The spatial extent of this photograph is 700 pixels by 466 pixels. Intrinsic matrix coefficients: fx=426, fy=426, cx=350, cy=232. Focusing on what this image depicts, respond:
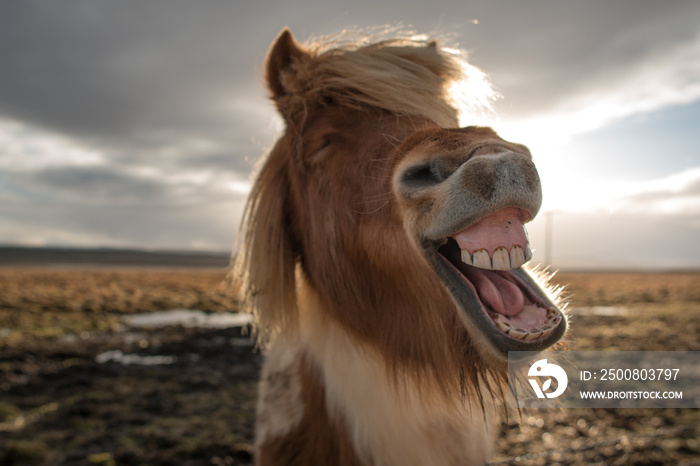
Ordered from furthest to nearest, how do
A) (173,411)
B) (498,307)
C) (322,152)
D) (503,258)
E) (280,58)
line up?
(173,411)
(280,58)
(322,152)
(498,307)
(503,258)

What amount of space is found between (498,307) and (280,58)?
168 cm

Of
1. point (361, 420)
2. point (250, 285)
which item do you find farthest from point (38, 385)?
point (361, 420)

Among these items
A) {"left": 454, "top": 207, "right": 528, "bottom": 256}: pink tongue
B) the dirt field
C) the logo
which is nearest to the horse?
{"left": 454, "top": 207, "right": 528, "bottom": 256}: pink tongue

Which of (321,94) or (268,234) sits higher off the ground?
(321,94)

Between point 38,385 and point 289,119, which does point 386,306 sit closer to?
point 289,119

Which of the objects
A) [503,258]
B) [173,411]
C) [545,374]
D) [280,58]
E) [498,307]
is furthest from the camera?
→ [173,411]

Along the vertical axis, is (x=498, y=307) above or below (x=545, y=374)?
above

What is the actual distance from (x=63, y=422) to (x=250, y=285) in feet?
17.6

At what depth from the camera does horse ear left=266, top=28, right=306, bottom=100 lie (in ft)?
7.27

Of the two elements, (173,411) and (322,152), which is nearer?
(322,152)

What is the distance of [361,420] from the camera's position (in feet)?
7.02

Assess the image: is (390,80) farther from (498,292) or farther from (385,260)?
(498,292)

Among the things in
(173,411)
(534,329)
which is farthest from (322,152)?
(173,411)

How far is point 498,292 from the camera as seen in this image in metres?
1.44
